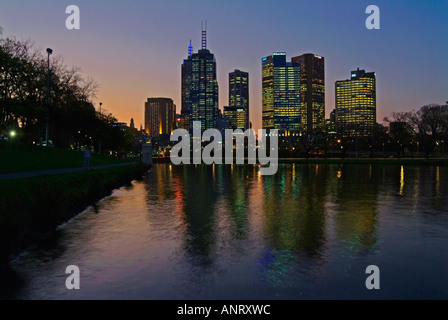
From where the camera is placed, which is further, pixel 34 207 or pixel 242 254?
pixel 34 207

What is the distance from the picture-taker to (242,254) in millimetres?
9516

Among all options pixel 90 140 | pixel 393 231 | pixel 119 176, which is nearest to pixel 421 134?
pixel 90 140

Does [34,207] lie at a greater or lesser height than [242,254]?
greater

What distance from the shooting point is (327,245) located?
408 inches

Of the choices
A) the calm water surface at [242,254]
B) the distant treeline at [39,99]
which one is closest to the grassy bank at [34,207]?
the calm water surface at [242,254]

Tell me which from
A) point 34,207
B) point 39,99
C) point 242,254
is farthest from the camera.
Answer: point 39,99

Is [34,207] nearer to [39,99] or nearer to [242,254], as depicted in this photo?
[242,254]

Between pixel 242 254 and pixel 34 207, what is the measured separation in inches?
257

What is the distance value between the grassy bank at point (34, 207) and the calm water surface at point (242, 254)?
0.46m

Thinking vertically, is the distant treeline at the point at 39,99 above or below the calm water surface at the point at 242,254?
above

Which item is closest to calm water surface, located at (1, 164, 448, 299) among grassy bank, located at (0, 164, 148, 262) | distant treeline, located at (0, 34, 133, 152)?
grassy bank, located at (0, 164, 148, 262)

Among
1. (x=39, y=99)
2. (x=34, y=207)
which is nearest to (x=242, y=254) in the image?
(x=34, y=207)

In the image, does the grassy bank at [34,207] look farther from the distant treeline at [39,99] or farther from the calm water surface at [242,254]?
the distant treeline at [39,99]

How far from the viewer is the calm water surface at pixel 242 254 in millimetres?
7062
